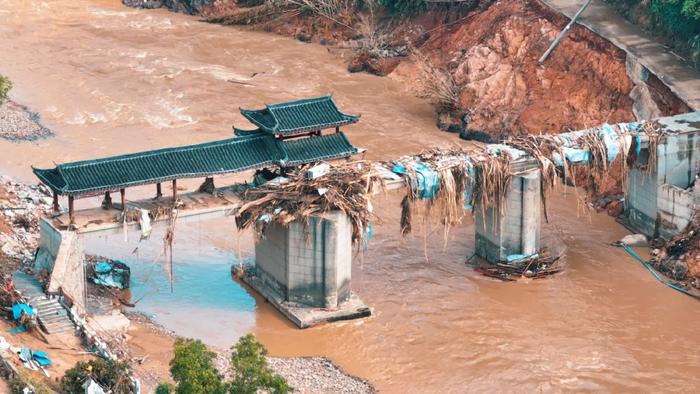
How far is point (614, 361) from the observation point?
3838 centimetres

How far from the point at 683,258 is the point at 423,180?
31.9 feet

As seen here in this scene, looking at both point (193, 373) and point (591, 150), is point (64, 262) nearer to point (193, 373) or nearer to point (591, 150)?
point (193, 373)

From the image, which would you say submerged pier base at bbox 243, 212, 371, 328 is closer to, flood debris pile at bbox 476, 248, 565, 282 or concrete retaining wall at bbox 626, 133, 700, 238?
flood debris pile at bbox 476, 248, 565, 282

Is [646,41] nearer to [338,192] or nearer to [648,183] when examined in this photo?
[648,183]

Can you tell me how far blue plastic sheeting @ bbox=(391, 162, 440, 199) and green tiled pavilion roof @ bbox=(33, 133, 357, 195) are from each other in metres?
1.69

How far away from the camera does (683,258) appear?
4394 centimetres

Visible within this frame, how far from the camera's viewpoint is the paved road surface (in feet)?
173

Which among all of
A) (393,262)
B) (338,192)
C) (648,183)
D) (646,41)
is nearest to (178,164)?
(338,192)

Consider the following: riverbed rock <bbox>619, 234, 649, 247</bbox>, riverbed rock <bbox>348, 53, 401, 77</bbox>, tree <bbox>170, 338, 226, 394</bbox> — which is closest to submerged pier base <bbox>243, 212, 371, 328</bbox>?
tree <bbox>170, 338, 226, 394</bbox>

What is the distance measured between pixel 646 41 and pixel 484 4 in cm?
1089

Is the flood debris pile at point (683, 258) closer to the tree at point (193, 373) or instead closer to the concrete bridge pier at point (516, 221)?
the concrete bridge pier at point (516, 221)

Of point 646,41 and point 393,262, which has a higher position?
point 646,41

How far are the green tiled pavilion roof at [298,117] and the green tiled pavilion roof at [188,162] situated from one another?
1.98ft

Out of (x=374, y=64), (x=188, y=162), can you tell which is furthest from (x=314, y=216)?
(x=374, y=64)
